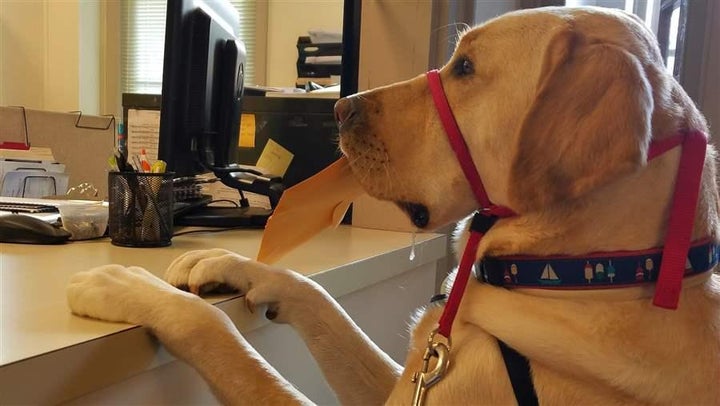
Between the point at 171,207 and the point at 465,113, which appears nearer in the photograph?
the point at 465,113

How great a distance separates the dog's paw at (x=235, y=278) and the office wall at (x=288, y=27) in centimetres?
346

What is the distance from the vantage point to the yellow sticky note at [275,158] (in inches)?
75.9

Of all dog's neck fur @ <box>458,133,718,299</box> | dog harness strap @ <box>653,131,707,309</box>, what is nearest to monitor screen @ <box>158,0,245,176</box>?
dog's neck fur @ <box>458,133,718,299</box>

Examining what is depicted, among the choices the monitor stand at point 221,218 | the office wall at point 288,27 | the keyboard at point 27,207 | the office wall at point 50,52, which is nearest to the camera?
the keyboard at point 27,207

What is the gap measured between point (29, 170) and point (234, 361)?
73.5 inches

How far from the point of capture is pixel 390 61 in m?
1.70

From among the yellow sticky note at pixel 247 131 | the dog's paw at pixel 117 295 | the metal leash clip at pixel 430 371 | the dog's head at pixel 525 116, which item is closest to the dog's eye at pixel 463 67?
the dog's head at pixel 525 116

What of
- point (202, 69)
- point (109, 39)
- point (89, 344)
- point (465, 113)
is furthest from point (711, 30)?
point (109, 39)

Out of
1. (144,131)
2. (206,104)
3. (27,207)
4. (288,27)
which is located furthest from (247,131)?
(288,27)

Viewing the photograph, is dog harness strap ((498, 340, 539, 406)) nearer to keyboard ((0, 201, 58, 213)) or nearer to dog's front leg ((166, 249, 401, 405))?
dog's front leg ((166, 249, 401, 405))

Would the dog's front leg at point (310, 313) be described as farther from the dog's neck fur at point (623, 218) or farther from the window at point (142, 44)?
the window at point (142, 44)

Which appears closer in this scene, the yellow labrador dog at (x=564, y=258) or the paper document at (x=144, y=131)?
the yellow labrador dog at (x=564, y=258)

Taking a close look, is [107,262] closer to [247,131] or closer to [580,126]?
[580,126]

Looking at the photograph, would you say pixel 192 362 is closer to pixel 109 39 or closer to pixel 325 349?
pixel 325 349
